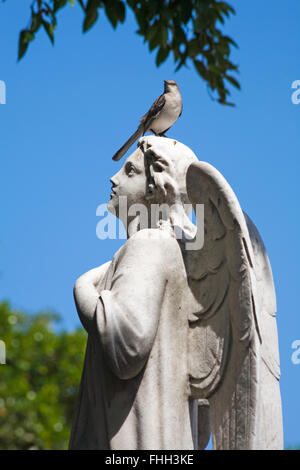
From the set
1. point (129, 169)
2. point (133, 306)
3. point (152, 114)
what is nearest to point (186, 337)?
point (133, 306)

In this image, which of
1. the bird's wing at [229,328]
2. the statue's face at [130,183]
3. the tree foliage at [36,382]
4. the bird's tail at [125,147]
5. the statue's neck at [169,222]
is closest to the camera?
the bird's wing at [229,328]

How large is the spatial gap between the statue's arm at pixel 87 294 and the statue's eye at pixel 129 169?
710mm

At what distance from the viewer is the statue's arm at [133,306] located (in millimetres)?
5414

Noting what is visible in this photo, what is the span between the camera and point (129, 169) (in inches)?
249

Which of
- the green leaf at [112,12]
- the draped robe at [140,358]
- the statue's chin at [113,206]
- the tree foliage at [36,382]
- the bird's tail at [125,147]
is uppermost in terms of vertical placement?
the green leaf at [112,12]

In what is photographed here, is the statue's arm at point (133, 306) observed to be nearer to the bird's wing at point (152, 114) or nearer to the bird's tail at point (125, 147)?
the bird's tail at point (125, 147)

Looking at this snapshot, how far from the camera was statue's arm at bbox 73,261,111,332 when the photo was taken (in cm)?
564

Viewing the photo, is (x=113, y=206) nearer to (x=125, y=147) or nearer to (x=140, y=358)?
(x=125, y=147)

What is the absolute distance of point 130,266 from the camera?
222 inches

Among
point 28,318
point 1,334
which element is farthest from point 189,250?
point 28,318

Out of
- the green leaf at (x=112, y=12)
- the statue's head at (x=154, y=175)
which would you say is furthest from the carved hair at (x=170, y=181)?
the green leaf at (x=112, y=12)

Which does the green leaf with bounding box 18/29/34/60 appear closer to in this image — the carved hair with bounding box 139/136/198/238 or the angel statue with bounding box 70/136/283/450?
the carved hair with bounding box 139/136/198/238

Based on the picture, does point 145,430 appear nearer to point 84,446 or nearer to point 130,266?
point 84,446

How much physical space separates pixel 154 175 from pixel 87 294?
962 mm
